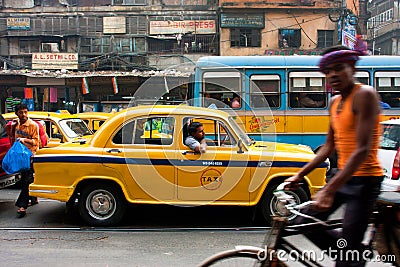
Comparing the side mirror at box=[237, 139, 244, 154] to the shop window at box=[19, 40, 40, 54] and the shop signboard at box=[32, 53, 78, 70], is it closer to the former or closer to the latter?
the shop signboard at box=[32, 53, 78, 70]

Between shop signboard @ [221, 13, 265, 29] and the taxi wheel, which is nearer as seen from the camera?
the taxi wheel

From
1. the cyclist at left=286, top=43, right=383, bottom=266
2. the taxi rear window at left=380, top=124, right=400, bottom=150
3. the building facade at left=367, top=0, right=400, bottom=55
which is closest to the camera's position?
the cyclist at left=286, top=43, right=383, bottom=266

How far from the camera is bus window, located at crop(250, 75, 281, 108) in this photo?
1054 centimetres

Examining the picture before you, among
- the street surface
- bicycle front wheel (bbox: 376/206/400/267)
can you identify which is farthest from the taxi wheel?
bicycle front wheel (bbox: 376/206/400/267)

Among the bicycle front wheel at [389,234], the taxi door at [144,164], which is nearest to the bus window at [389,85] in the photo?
the taxi door at [144,164]

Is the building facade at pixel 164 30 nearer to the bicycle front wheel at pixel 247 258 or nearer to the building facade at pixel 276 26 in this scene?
the building facade at pixel 276 26

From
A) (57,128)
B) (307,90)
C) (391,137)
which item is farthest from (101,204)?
(307,90)

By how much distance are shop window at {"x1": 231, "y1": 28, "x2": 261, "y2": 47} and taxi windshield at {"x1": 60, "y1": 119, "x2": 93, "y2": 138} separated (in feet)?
59.5

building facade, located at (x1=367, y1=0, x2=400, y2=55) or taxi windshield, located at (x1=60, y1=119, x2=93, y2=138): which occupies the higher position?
building facade, located at (x1=367, y1=0, x2=400, y2=55)

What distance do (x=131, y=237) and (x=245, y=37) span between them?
23.1 metres

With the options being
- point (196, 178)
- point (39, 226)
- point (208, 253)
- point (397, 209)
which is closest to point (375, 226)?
point (397, 209)

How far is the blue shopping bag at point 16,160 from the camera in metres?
6.80

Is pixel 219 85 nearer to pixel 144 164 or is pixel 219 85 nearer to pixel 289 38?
pixel 144 164

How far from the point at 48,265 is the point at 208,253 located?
6.08ft
